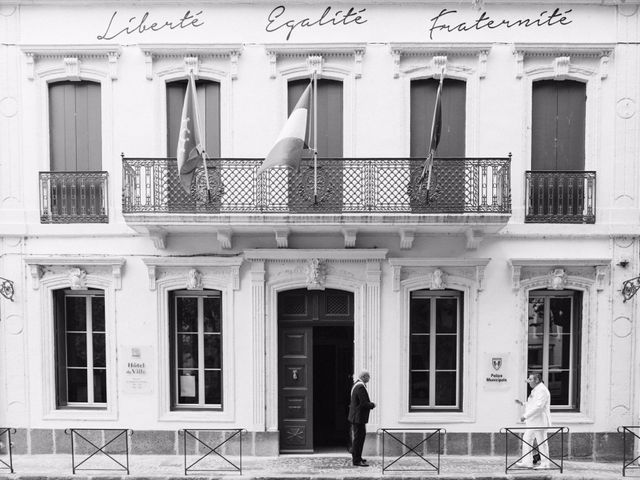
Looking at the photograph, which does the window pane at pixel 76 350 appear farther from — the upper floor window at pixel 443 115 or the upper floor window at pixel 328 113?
the upper floor window at pixel 443 115

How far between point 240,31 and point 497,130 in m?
5.13

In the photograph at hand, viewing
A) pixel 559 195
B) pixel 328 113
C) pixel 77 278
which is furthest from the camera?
pixel 328 113

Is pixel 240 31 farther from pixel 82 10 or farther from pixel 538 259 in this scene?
pixel 538 259

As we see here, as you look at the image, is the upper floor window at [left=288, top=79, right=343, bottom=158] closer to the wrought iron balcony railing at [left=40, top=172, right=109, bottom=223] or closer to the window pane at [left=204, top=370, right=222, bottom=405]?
the wrought iron balcony railing at [left=40, top=172, right=109, bottom=223]

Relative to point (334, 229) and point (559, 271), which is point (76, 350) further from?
point (559, 271)

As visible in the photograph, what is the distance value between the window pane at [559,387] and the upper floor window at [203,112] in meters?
7.83

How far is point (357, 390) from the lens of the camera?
9250 mm

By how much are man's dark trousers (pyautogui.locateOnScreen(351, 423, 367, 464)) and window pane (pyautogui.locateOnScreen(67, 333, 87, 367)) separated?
17.8ft

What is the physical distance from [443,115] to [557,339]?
4854mm

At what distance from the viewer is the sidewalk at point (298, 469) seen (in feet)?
29.6

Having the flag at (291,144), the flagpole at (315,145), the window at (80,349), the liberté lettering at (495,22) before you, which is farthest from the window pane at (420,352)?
the window at (80,349)

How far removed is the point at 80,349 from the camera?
10516 mm

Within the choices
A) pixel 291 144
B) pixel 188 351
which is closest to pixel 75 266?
pixel 188 351

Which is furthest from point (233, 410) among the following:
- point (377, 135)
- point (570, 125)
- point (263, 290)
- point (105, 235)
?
point (570, 125)
